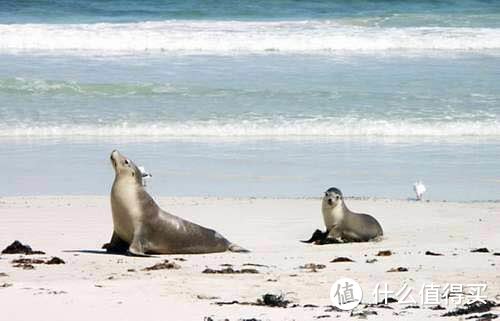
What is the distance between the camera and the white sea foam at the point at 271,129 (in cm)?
1728

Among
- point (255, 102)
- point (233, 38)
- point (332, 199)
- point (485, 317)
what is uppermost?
point (233, 38)

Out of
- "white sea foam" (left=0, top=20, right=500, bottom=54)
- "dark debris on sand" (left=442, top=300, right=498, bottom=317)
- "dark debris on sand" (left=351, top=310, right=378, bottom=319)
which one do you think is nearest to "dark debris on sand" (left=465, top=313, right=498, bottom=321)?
"dark debris on sand" (left=442, top=300, right=498, bottom=317)

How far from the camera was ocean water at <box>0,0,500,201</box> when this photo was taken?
47.4 feet

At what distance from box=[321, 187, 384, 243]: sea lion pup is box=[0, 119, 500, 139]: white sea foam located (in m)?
6.25

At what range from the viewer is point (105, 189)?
44.5 ft

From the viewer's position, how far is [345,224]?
11000mm

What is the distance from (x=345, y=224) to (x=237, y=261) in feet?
5.51

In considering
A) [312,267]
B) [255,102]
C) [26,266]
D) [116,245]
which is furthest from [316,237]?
[255,102]

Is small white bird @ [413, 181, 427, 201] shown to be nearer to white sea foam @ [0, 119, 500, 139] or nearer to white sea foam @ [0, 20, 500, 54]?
white sea foam @ [0, 119, 500, 139]

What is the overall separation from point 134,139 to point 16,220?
18.6 ft

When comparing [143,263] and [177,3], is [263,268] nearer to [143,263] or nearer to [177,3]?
[143,263]

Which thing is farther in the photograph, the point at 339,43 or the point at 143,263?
the point at 339,43

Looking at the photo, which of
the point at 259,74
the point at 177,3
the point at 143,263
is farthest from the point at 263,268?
the point at 177,3

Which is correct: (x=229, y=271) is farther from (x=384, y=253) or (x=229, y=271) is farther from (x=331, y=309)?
(x=331, y=309)
